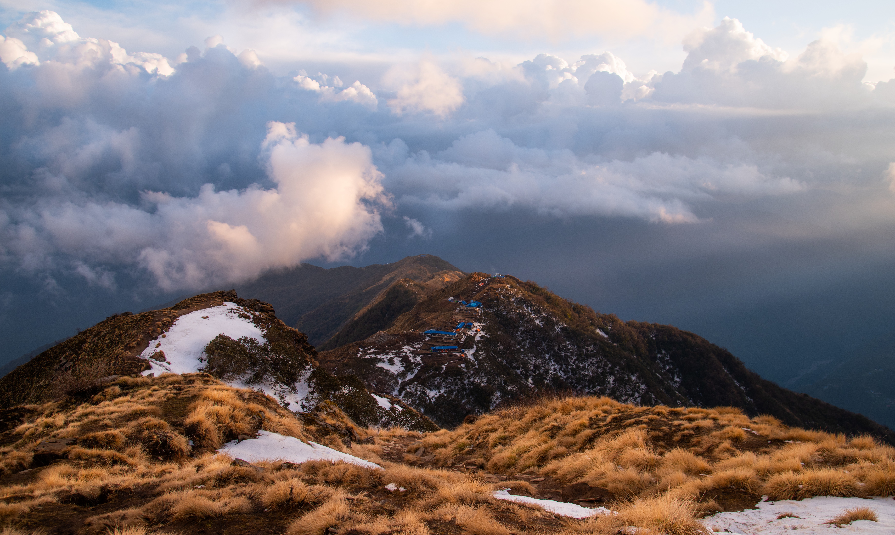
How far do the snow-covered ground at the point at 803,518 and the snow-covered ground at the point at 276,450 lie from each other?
27.2ft

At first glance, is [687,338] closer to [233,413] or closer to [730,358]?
[730,358]

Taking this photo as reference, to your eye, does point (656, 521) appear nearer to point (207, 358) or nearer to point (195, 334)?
point (207, 358)

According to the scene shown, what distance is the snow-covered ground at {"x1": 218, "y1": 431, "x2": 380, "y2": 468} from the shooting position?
11.2 metres

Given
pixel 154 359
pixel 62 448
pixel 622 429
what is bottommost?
pixel 622 429

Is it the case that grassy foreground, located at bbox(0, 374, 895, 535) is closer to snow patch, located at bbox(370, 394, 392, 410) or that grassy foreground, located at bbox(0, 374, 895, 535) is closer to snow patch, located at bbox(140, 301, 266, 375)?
snow patch, located at bbox(140, 301, 266, 375)

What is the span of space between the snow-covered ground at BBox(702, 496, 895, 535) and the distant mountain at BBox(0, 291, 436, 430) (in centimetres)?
2315

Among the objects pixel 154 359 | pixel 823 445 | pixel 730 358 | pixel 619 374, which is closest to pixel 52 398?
pixel 154 359

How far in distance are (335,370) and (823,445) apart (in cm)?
6837

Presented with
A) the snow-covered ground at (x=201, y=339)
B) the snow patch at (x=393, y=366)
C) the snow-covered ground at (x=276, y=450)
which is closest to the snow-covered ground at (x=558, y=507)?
the snow-covered ground at (x=276, y=450)

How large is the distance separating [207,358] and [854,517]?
2902cm

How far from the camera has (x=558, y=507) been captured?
26.0 feet

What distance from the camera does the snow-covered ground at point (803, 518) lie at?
5.54 meters

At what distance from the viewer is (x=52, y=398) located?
675 inches

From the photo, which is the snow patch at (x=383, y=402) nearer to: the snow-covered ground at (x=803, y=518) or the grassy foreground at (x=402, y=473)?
the grassy foreground at (x=402, y=473)
